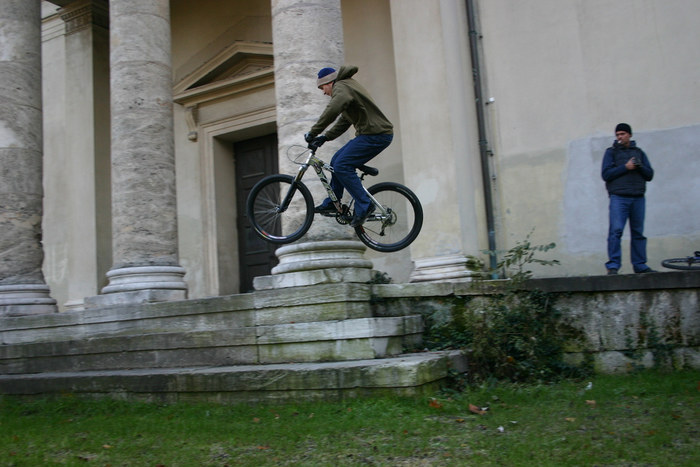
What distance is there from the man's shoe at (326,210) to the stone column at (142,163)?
9.46 ft

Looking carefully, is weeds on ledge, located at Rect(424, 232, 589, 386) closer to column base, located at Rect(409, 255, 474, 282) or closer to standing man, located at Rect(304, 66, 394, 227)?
standing man, located at Rect(304, 66, 394, 227)

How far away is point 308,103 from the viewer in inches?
305

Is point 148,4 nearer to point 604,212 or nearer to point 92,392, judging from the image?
point 92,392

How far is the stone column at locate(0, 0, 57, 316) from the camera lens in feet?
32.0

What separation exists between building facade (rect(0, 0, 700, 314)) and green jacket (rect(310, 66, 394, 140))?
4.23 ft

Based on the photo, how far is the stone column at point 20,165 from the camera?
9766 mm

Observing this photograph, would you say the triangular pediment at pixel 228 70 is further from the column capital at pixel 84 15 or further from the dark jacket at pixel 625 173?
the dark jacket at pixel 625 173

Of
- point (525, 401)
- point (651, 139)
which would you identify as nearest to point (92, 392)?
point (525, 401)

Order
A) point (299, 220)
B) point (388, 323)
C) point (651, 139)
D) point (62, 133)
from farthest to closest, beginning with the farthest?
point (62, 133) < point (651, 139) < point (299, 220) < point (388, 323)

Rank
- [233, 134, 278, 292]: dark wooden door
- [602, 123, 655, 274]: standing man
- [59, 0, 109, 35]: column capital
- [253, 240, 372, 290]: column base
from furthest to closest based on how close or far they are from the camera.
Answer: [59, 0, 109, 35]: column capital, [233, 134, 278, 292]: dark wooden door, [602, 123, 655, 274]: standing man, [253, 240, 372, 290]: column base

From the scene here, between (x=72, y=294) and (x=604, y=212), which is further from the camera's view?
(x=72, y=294)

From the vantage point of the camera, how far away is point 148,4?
9.54m

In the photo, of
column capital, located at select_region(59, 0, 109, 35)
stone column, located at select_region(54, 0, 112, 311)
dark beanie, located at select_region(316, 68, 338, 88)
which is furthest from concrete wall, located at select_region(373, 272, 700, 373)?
column capital, located at select_region(59, 0, 109, 35)

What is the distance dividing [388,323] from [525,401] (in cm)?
144
